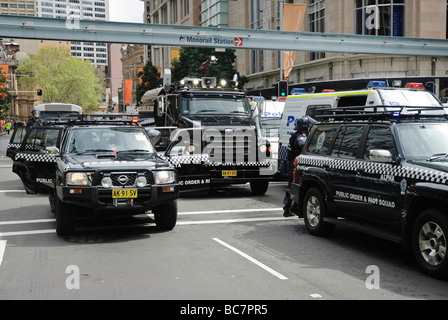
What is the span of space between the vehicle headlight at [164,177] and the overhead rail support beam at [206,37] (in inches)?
753

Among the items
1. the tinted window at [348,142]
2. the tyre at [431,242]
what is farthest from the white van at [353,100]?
the tyre at [431,242]

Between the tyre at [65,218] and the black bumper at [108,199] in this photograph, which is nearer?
the black bumper at [108,199]

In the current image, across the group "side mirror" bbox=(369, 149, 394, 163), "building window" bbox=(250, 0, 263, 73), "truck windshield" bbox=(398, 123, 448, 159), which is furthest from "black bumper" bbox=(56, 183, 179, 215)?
"building window" bbox=(250, 0, 263, 73)

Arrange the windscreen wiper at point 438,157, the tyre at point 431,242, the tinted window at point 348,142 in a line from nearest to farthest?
the tyre at point 431,242, the windscreen wiper at point 438,157, the tinted window at point 348,142

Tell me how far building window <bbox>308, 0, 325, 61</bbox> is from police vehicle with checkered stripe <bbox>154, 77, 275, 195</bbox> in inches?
982

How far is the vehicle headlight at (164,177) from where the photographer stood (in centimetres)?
891

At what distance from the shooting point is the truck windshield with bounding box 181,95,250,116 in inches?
617


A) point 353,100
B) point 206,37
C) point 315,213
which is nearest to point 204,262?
point 315,213

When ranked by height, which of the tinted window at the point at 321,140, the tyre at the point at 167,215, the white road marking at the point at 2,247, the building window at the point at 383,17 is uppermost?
the building window at the point at 383,17

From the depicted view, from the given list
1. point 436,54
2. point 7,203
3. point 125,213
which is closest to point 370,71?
point 436,54

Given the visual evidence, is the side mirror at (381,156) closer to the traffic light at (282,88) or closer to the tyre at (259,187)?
the tyre at (259,187)

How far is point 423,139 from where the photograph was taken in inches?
294

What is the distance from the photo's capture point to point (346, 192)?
27.1 ft

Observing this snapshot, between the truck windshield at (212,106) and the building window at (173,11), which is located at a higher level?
the building window at (173,11)
